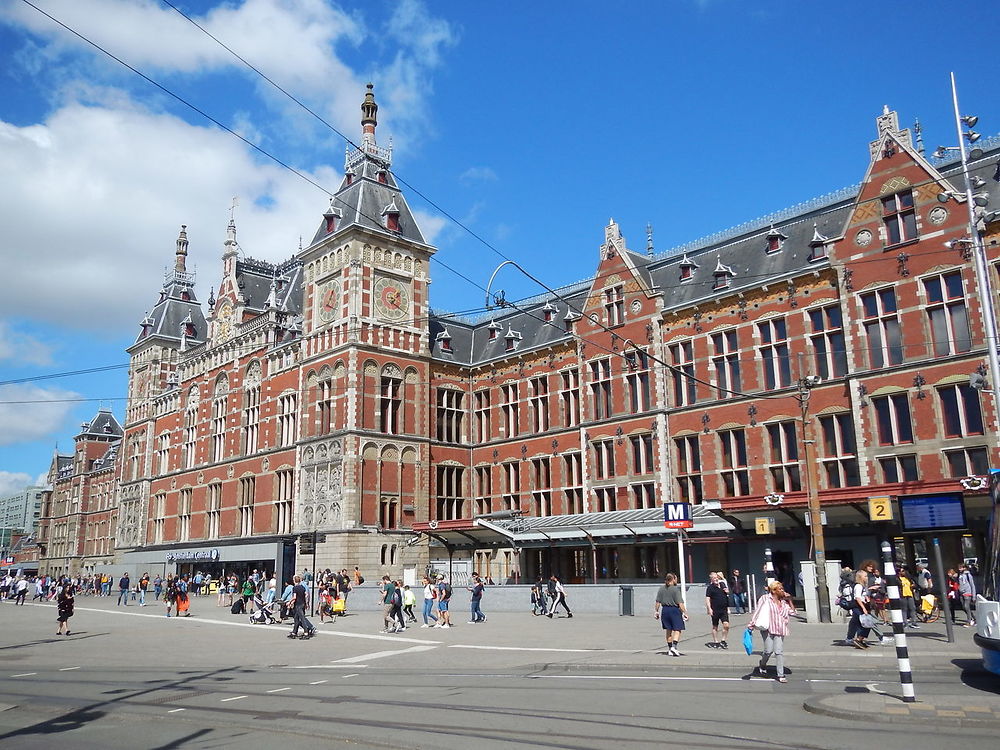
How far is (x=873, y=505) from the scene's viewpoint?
22266 mm

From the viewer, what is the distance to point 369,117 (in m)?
52.1

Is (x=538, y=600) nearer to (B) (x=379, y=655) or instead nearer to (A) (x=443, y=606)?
(A) (x=443, y=606)

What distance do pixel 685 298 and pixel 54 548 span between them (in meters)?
88.4

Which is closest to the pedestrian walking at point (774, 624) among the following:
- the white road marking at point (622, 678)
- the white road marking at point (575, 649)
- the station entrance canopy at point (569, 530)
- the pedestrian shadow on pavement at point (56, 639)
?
the white road marking at point (622, 678)

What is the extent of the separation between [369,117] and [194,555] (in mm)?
32092

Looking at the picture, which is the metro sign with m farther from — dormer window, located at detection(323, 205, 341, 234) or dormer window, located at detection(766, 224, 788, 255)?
dormer window, located at detection(323, 205, 341, 234)

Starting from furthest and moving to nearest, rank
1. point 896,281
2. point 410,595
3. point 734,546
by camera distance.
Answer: point 734,546, point 896,281, point 410,595

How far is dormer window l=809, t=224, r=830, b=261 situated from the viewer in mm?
34625

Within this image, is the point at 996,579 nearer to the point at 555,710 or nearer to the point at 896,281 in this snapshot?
the point at 555,710

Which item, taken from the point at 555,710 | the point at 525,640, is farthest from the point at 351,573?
the point at 555,710

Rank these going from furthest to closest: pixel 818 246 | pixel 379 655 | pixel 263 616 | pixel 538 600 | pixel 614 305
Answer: pixel 614 305 → pixel 818 246 → pixel 538 600 → pixel 263 616 → pixel 379 655

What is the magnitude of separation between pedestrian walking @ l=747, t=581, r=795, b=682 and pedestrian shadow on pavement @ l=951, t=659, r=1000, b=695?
273 centimetres

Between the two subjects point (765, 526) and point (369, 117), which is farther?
point (369, 117)

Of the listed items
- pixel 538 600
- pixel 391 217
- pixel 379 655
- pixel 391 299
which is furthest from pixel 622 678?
pixel 391 217
